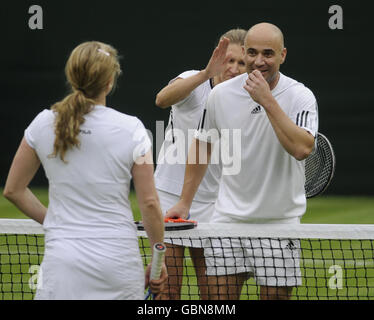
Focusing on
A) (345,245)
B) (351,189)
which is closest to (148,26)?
(351,189)

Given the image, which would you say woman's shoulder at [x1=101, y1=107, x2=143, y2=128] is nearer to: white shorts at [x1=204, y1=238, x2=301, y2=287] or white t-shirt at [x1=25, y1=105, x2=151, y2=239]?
white t-shirt at [x1=25, y1=105, x2=151, y2=239]

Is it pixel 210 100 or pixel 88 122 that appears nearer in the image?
pixel 88 122

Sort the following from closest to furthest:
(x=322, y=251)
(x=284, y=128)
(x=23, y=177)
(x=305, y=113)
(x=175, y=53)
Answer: (x=23, y=177) < (x=284, y=128) < (x=305, y=113) < (x=322, y=251) < (x=175, y=53)

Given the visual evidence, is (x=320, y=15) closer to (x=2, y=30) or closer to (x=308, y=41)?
(x=308, y=41)

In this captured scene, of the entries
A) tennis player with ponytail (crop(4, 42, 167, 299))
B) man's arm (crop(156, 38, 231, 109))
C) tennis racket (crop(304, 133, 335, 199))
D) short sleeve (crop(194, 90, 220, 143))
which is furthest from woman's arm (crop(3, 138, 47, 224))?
tennis racket (crop(304, 133, 335, 199))

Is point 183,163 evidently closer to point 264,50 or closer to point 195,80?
point 195,80

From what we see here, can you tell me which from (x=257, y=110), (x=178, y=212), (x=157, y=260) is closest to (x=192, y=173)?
(x=178, y=212)

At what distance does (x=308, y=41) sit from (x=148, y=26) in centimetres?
209

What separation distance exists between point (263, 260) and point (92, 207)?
1.34 meters

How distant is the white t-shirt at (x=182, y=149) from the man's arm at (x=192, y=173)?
16.8 inches

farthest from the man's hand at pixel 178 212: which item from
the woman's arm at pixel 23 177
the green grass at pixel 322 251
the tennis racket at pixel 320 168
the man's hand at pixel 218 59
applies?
the green grass at pixel 322 251

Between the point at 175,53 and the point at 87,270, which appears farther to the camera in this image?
the point at 175,53

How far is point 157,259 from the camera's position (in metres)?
3.11

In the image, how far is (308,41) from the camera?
1046 centimetres
